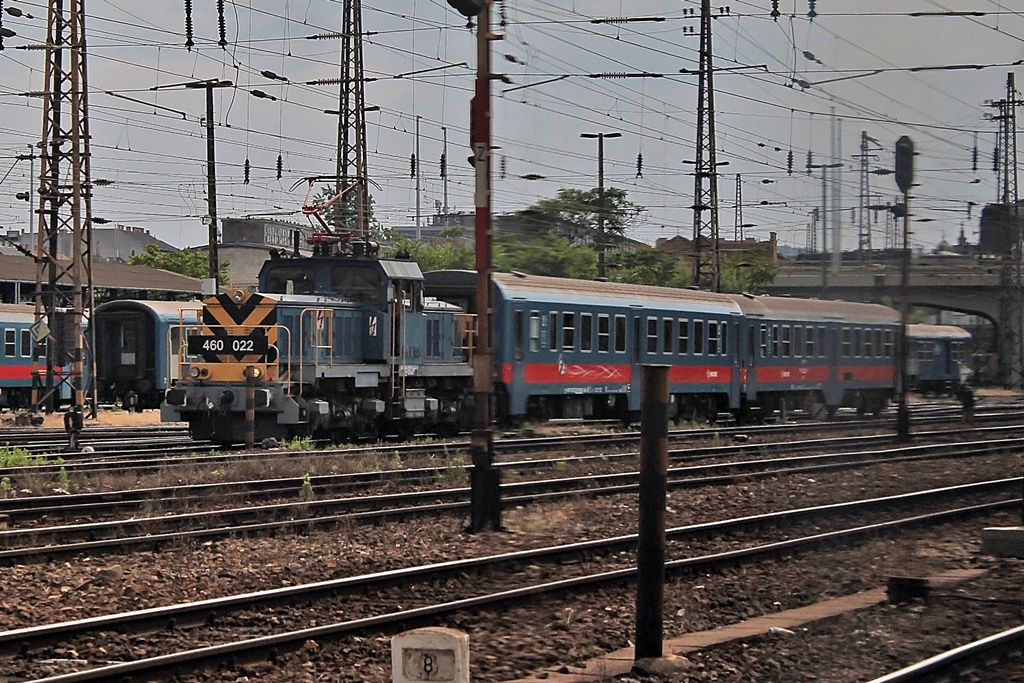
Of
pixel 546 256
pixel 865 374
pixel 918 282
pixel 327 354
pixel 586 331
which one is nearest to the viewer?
pixel 918 282

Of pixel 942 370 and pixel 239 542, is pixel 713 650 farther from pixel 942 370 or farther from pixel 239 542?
pixel 239 542

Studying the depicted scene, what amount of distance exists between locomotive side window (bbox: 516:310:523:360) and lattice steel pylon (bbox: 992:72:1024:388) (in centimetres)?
1437

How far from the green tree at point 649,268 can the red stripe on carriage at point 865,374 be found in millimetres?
20169

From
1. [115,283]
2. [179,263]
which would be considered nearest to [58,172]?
[115,283]

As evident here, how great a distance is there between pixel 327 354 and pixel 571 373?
19.1 ft

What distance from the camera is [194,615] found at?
28.7 ft

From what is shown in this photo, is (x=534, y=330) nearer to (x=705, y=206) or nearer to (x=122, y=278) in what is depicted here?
(x=705, y=206)

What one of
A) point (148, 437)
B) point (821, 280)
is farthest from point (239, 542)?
point (148, 437)

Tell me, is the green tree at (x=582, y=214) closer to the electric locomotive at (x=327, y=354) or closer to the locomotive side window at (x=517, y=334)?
the locomotive side window at (x=517, y=334)

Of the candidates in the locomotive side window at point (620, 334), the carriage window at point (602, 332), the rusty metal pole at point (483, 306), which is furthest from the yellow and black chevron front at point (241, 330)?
the rusty metal pole at point (483, 306)

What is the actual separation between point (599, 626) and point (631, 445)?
48.5 feet

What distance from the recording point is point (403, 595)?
980cm

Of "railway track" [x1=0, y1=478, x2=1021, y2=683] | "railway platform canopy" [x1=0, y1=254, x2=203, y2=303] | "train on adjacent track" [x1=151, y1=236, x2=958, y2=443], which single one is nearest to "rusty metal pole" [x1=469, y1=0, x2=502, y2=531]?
"railway track" [x1=0, y1=478, x2=1021, y2=683]

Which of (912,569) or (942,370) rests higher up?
(942,370)
